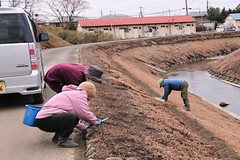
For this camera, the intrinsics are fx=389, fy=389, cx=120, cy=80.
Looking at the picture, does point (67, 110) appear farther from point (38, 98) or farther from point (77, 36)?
point (77, 36)

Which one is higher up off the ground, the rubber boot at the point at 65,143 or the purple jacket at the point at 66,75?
the purple jacket at the point at 66,75

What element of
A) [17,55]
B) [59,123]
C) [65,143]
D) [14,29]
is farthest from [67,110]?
[14,29]

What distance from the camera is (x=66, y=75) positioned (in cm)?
735

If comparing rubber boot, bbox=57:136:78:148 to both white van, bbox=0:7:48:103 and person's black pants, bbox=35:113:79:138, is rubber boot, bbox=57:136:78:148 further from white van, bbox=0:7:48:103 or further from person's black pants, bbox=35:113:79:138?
white van, bbox=0:7:48:103

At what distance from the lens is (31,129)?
7.07m

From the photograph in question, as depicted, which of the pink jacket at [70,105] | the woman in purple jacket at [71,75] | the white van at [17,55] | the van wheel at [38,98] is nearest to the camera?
the pink jacket at [70,105]

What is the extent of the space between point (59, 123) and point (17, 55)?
296 cm

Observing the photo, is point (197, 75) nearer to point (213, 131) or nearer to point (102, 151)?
point (213, 131)

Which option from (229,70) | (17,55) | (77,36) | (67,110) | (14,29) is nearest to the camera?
(67,110)

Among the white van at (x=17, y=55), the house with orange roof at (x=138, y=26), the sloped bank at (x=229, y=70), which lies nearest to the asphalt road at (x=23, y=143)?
the white van at (x=17, y=55)

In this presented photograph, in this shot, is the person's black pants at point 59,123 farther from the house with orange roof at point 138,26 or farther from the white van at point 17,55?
the house with orange roof at point 138,26

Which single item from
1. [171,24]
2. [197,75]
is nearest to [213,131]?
[197,75]

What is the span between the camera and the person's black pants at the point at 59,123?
5.52m

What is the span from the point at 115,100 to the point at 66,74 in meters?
3.42
